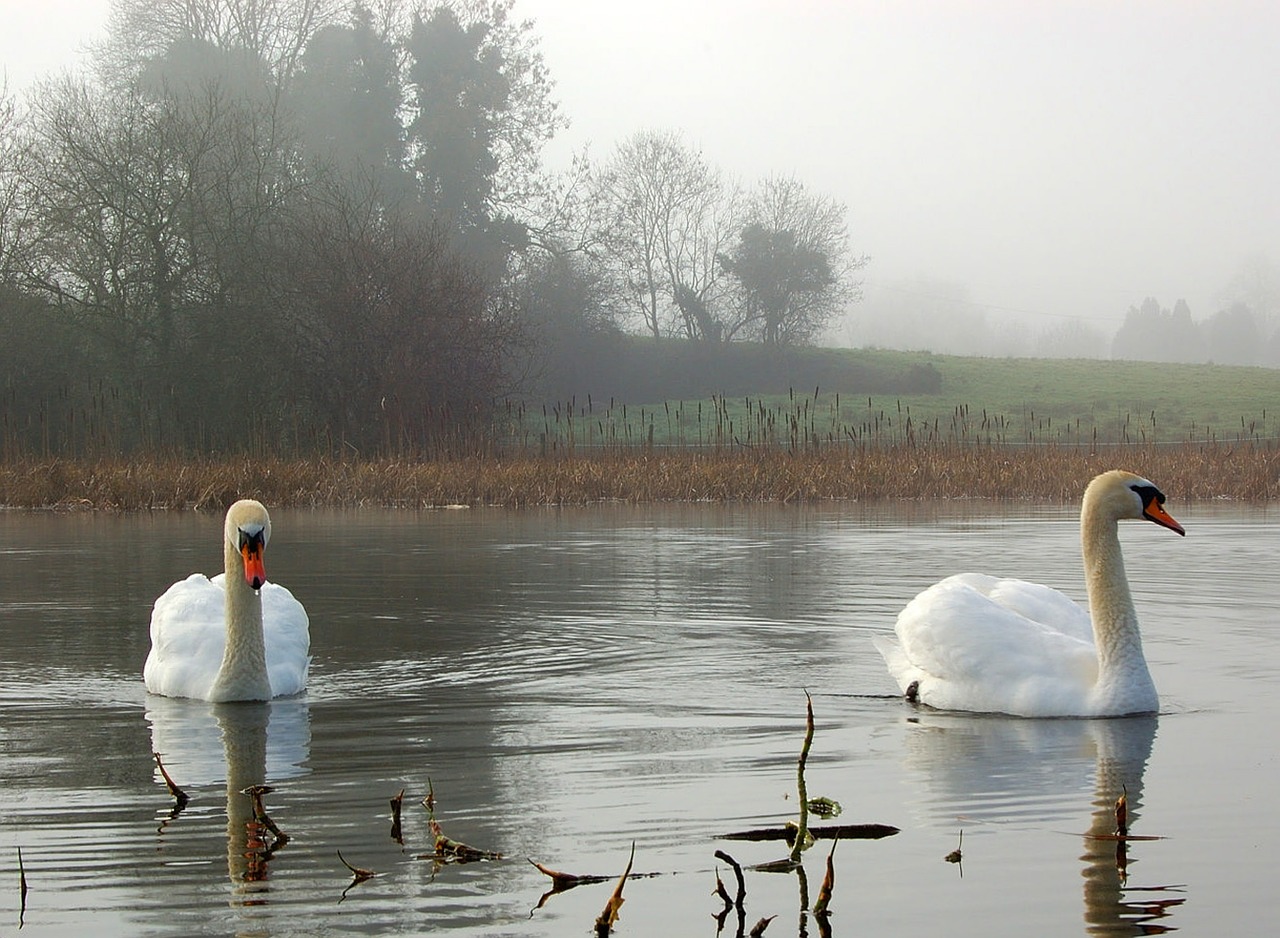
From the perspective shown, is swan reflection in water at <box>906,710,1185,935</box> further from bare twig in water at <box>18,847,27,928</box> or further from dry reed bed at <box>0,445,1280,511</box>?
dry reed bed at <box>0,445,1280,511</box>

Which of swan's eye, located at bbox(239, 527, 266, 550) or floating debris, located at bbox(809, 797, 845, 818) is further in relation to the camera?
swan's eye, located at bbox(239, 527, 266, 550)

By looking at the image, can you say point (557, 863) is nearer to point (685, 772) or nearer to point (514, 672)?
point (685, 772)

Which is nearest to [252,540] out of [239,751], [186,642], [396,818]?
[186,642]

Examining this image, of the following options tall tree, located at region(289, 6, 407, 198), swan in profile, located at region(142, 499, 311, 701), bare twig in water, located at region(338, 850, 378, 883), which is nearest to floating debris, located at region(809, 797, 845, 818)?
bare twig in water, located at region(338, 850, 378, 883)

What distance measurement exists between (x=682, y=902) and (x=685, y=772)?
58.1 inches

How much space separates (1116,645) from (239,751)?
10.7 feet

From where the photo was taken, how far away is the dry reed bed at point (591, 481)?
21.0 meters

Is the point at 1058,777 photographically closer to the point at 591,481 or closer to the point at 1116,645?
the point at 1116,645

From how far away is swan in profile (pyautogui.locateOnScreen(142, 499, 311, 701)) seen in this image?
22.2 ft

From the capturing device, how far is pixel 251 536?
6.69 metres

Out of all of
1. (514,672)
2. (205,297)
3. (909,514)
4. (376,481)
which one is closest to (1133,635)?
(514,672)

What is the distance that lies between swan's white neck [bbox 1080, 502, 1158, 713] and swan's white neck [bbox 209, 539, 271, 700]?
3.31 metres

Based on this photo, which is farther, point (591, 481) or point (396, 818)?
point (591, 481)

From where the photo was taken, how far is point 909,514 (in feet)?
61.5
